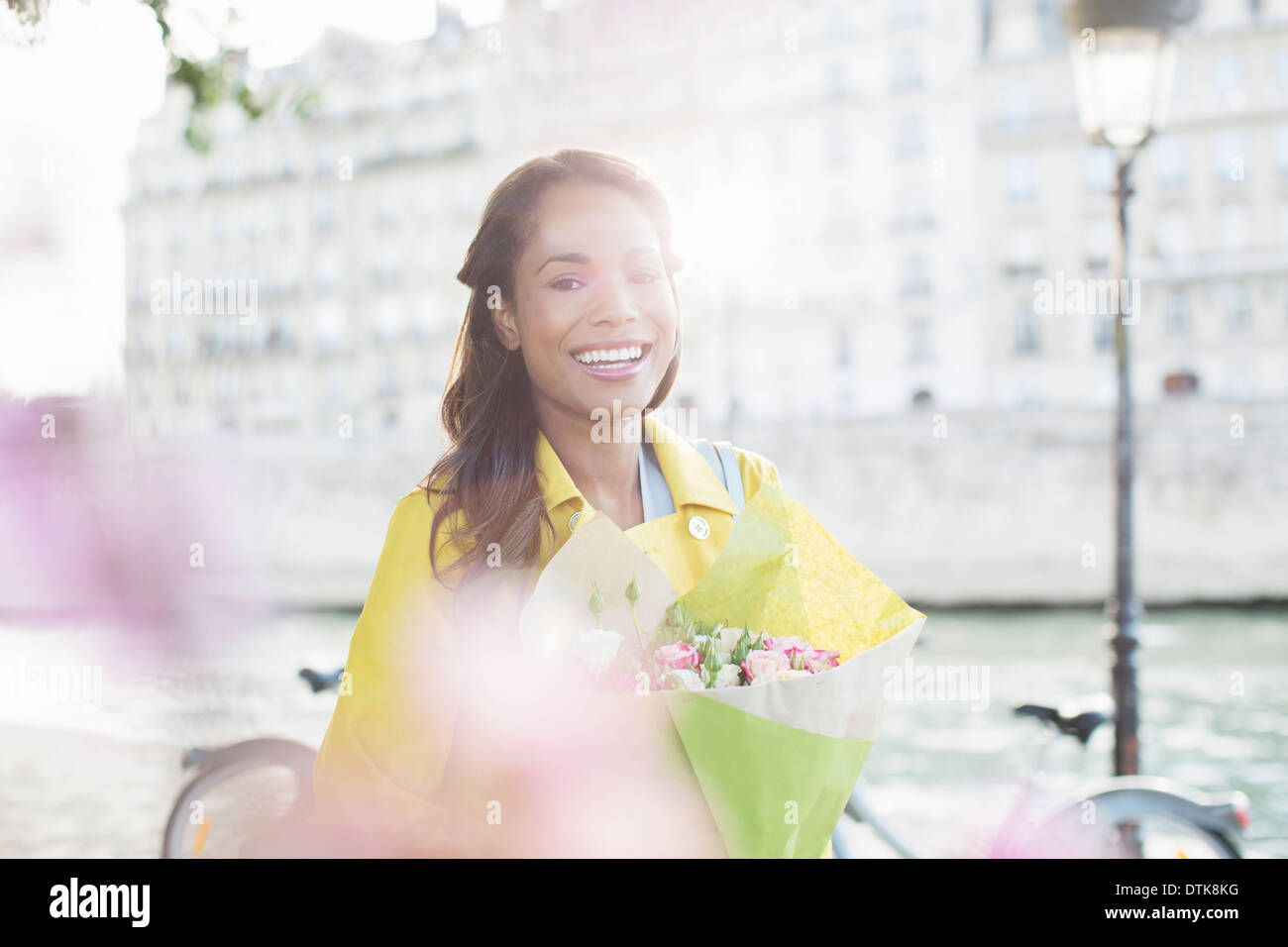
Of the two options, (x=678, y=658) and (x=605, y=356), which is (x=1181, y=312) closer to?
(x=605, y=356)

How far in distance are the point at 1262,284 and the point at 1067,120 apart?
7.38 m

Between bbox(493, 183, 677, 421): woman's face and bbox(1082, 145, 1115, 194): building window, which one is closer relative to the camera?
bbox(493, 183, 677, 421): woman's face

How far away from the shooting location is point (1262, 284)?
33.8 metres

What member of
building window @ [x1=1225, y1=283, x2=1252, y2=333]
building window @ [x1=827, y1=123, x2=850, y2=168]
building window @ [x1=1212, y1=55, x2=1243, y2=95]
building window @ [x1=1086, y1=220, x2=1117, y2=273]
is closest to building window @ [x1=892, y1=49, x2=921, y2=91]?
building window @ [x1=827, y1=123, x2=850, y2=168]

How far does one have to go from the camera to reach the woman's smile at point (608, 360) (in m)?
1.44

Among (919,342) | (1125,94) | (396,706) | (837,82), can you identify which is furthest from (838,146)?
(396,706)

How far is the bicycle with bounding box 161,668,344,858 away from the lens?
2967 mm

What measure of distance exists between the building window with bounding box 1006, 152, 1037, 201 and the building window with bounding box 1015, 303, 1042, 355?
3523mm

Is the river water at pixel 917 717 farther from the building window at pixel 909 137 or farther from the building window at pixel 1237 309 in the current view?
the building window at pixel 909 137

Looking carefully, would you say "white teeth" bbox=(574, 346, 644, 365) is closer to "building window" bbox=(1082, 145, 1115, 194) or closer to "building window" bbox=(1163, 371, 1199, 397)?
"building window" bbox=(1163, 371, 1199, 397)

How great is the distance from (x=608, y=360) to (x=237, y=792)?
2.07 metres

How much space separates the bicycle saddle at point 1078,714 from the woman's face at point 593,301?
6.28ft

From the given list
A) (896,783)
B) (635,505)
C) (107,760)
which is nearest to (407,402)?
(896,783)

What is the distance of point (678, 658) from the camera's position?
1162 millimetres
